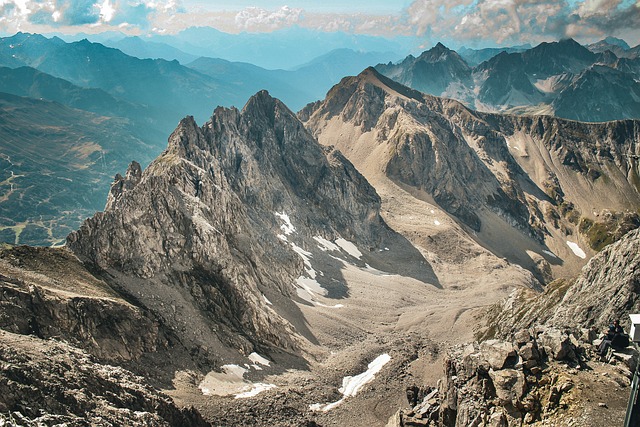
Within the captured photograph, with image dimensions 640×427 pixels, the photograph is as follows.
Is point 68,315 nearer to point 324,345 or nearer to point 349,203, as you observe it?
point 324,345

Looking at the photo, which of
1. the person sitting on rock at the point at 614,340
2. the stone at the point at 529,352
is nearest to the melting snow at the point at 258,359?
the stone at the point at 529,352

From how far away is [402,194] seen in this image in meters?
193

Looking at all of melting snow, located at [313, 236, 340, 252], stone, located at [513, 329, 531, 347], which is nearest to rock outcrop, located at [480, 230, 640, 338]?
stone, located at [513, 329, 531, 347]

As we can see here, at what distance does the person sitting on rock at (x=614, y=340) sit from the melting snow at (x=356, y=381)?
41.2m

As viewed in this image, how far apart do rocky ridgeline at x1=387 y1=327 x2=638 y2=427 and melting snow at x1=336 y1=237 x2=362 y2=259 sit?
9599 centimetres

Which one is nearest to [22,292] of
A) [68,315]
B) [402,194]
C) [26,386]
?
[68,315]

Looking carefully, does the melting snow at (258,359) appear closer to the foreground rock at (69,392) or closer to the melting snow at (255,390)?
the melting snow at (255,390)

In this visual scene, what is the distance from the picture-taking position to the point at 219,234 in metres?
88.2

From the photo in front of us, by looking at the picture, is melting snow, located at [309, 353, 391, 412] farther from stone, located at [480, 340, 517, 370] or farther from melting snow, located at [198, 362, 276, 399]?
stone, located at [480, 340, 517, 370]

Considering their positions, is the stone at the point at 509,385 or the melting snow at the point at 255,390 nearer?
the stone at the point at 509,385

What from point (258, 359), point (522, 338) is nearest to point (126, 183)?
point (258, 359)

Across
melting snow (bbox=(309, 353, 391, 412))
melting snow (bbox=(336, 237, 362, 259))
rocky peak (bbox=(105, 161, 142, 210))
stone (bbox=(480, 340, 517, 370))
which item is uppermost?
rocky peak (bbox=(105, 161, 142, 210))

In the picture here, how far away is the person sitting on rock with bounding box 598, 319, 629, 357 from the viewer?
34.5m

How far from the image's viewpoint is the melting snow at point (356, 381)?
67.7m
